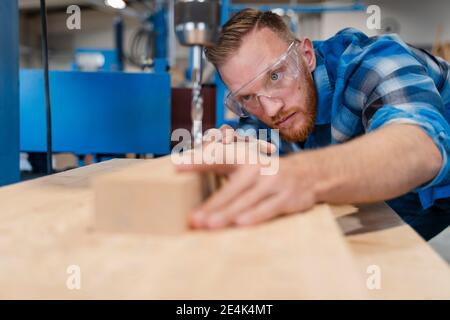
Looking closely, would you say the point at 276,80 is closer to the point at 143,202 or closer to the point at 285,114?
the point at 285,114

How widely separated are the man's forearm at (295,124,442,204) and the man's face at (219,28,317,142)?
617 mm

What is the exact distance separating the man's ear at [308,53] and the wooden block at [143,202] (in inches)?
40.9

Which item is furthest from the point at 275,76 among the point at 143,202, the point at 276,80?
the point at 143,202

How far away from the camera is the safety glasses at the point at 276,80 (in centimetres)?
134

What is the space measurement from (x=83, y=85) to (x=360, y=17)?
775 cm

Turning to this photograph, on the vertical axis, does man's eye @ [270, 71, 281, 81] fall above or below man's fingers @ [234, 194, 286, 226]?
above

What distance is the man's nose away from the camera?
140 cm

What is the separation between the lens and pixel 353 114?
1304 millimetres

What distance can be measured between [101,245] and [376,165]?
457mm

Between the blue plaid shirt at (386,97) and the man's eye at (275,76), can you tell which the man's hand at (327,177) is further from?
the man's eye at (275,76)

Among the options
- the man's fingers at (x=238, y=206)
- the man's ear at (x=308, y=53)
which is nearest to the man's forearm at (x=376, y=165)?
the man's fingers at (x=238, y=206)

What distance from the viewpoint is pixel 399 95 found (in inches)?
38.7

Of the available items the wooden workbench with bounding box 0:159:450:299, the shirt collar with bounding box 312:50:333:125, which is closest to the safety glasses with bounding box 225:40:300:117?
the shirt collar with bounding box 312:50:333:125

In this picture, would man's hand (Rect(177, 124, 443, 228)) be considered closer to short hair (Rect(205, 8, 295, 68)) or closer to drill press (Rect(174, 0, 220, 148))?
drill press (Rect(174, 0, 220, 148))
